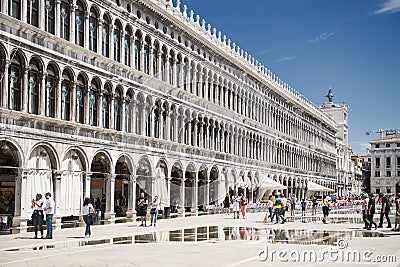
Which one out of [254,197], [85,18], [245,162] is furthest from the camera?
[254,197]

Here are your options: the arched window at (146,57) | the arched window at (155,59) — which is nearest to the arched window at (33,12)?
the arched window at (146,57)

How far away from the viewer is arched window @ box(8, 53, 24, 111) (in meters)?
26.1

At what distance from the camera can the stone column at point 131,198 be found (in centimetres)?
3659

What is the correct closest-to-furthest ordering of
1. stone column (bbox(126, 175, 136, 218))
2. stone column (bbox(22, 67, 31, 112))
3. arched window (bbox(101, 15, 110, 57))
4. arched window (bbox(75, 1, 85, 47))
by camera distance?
1. stone column (bbox(22, 67, 31, 112))
2. arched window (bbox(75, 1, 85, 47))
3. arched window (bbox(101, 15, 110, 57))
4. stone column (bbox(126, 175, 136, 218))

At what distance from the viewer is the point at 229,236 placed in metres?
25.3

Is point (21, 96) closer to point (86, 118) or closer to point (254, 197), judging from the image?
point (86, 118)

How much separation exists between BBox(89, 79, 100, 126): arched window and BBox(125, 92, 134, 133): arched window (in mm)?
3616

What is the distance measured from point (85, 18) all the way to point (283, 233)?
1546cm

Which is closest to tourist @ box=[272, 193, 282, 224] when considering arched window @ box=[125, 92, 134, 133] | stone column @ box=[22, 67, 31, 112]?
arched window @ box=[125, 92, 134, 133]

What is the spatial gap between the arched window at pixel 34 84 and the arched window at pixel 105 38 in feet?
21.8

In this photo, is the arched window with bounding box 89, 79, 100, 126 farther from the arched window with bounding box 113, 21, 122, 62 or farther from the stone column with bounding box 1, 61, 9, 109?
the stone column with bounding box 1, 61, 9, 109

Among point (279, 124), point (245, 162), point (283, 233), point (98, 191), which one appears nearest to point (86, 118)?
point (98, 191)

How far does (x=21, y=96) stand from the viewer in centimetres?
2667

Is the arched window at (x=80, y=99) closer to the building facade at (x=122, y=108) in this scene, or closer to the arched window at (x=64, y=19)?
the building facade at (x=122, y=108)
